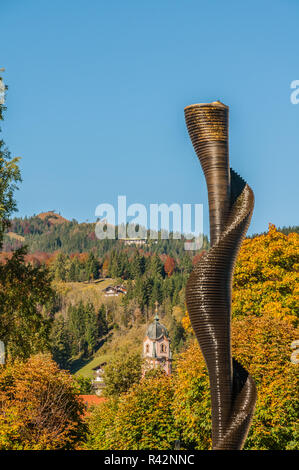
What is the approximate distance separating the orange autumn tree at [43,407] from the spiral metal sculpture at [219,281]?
1159 cm

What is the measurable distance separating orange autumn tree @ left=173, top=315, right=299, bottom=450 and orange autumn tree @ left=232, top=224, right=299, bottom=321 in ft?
14.1

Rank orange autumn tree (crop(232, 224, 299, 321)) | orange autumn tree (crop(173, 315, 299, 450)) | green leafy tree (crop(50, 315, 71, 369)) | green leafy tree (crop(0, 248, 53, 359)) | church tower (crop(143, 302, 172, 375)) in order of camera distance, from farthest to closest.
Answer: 1. green leafy tree (crop(50, 315, 71, 369))
2. church tower (crop(143, 302, 172, 375))
3. orange autumn tree (crop(232, 224, 299, 321))
4. orange autumn tree (crop(173, 315, 299, 450))
5. green leafy tree (crop(0, 248, 53, 359))

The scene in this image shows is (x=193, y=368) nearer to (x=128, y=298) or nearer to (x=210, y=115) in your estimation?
(x=210, y=115)

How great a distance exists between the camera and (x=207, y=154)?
1434cm

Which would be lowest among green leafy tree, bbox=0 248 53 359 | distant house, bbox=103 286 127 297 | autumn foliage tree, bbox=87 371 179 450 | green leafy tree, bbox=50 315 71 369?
green leafy tree, bbox=50 315 71 369

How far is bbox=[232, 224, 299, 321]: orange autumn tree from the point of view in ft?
105

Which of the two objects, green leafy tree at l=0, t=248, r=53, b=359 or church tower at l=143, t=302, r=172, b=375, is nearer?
green leafy tree at l=0, t=248, r=53, b=359

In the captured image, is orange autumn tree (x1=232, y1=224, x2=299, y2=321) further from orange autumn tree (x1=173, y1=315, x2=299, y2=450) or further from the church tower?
the church tower

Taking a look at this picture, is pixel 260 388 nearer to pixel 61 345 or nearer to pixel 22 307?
pixel 22 307

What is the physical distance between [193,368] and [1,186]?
10526 millimetres

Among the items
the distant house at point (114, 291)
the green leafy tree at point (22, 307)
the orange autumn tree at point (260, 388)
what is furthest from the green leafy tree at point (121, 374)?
the distant house at point (114, 291)

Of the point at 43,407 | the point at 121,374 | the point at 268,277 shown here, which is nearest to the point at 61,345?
the point at 121,374

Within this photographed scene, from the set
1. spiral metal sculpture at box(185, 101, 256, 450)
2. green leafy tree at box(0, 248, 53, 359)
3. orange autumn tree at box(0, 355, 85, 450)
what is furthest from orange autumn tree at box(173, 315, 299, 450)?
spiral metal sculpture at box(185, 101, 256, 450)
